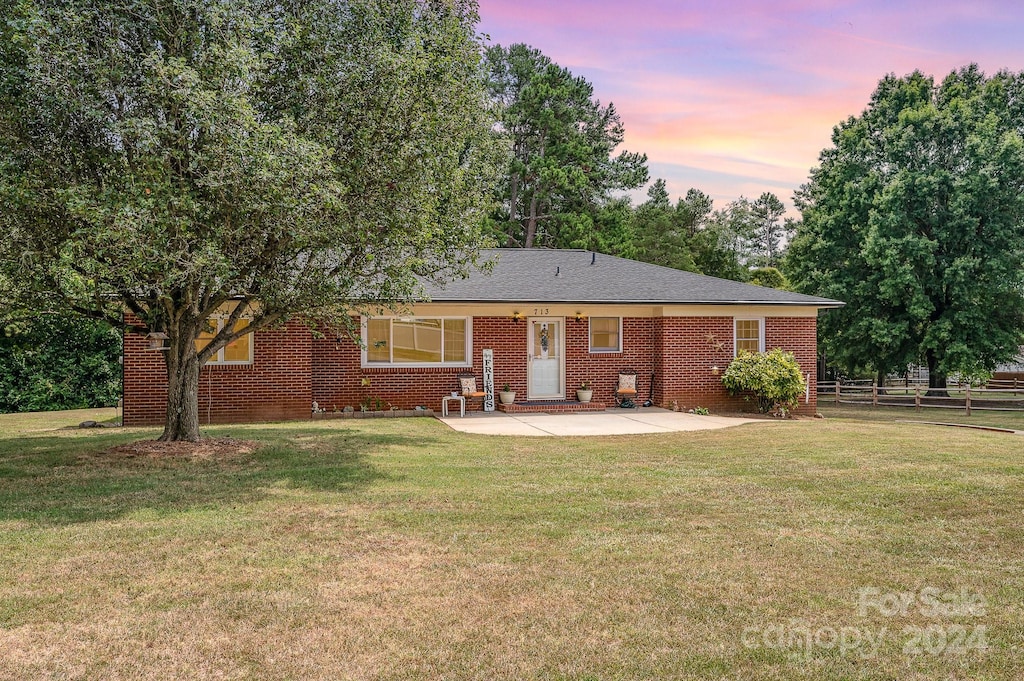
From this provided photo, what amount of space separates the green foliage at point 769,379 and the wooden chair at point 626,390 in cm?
234

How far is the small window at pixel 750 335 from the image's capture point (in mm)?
19656

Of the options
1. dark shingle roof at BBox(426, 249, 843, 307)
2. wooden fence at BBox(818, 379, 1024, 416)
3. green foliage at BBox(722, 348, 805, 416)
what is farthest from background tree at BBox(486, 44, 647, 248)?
green foliage at BBox(722, 348, 805, 416)

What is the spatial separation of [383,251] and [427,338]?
773 cm

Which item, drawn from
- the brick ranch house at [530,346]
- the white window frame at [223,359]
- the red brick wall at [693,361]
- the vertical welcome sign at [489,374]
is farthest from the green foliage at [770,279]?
the white window frame at [223,359]

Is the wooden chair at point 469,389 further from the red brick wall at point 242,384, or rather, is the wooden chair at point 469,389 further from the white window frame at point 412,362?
the red brick wall at point 242,384

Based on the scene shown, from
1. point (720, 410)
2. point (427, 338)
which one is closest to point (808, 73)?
point (720, 410)

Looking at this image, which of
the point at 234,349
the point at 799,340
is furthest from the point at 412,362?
the point at 799,340

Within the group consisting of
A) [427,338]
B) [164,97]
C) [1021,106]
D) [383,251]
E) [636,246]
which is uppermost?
[1021,106]

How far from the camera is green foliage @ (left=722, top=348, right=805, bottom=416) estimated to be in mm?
18391

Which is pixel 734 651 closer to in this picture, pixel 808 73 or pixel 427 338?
pixel 427 338

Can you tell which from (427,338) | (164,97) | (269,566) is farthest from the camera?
(427,338)

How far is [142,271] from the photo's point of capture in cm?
954

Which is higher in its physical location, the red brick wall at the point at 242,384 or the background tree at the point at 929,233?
the background tree at the point at 929,233

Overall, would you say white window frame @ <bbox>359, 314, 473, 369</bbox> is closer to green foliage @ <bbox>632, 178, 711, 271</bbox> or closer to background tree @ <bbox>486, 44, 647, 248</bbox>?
background tree @ <bbox>486, 44, 647, 248</bbox>
